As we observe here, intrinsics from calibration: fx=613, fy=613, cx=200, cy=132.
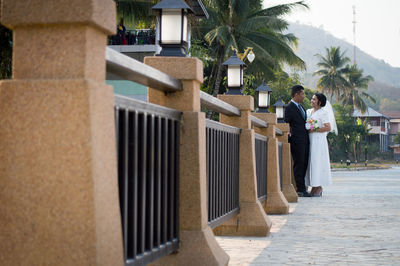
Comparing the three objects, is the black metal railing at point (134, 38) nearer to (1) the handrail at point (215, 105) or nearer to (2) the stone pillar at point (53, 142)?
(1) the handrail at point (215, 105)

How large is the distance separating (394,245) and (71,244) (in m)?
4.29

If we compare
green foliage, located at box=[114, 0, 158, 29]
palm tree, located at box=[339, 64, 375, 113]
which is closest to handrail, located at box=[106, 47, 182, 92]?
green foliage, located at box=[114, 0, 158, 29]

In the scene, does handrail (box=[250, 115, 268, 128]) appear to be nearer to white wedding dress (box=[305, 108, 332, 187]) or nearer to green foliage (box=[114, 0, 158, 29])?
white wedding dress (box=[305, 108, 332, 187])

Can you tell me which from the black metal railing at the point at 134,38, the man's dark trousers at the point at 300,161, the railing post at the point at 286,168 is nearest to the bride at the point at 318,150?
the man's dark trousers at the point at 300,161

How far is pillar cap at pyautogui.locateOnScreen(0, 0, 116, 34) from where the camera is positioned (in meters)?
2.32

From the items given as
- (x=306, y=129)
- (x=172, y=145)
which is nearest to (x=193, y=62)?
(x=172, y=145)

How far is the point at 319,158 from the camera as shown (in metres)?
12.5

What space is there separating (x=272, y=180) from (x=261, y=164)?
1.02 meters

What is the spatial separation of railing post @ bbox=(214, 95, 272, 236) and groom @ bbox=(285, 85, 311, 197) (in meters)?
5.99

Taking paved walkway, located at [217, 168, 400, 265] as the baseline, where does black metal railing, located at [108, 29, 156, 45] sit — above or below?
above

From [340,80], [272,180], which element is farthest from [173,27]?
[340,80]

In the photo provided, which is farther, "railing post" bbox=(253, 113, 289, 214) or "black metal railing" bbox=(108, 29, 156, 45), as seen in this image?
"black metal railing" bbox=(108, 29, 156, 45)

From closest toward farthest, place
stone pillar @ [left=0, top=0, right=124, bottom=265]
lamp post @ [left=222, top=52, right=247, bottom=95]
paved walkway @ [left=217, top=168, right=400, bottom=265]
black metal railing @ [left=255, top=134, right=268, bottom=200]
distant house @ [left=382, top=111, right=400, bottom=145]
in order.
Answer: stone pillar @ [left=0, top=0, right=124, bottom=265]
paved walkway @ [left=217, top=168, right=400, bottom=265]
lamp post @ [left=222, top=52, right=247, bottom=95]
black metal railing @ [left=255, top=134, right=268, bottom=200]
distant house @ [left=382, top=111, right=400, bottom=145]

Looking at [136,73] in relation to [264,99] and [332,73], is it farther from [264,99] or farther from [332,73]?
[332,73]
